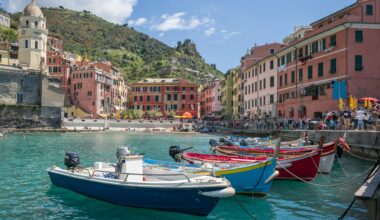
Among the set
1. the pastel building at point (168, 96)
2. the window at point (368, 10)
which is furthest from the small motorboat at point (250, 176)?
the pastel building at point (168, 96)

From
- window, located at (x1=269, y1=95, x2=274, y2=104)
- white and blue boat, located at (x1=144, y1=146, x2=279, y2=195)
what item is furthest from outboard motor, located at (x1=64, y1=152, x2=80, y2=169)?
window, located at (x1=269, y1=95, x2=274, y2=104)

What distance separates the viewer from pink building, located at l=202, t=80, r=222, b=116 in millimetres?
107438

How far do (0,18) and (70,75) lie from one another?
156ft

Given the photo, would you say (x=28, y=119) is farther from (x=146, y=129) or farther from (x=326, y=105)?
(x=326, y=105)

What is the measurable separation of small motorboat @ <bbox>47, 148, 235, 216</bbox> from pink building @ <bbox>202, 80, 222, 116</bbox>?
91.2 meters

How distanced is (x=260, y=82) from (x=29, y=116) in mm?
46224

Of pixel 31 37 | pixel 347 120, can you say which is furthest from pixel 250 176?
pixel 31 37

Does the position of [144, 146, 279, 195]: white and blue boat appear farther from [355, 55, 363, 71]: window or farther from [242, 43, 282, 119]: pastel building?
[242, 43, 282, 119]: pastel building

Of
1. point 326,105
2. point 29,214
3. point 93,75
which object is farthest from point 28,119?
point 29,214

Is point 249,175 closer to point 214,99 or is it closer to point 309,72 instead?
point 309,72

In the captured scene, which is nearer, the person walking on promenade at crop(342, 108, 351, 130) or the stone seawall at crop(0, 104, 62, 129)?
the person walking on promenade at crop(342, 108, 351, 130)

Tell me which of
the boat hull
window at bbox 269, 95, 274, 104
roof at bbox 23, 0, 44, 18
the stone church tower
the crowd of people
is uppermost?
roof at bbox 23, 0, 44, 18

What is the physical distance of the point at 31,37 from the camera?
280 feet

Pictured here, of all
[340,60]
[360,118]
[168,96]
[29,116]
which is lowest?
[360,118]
